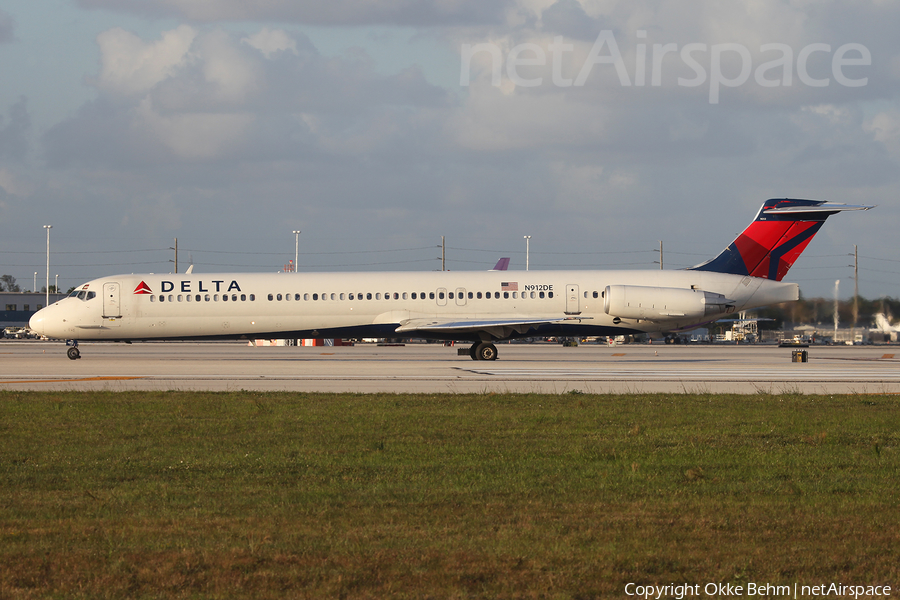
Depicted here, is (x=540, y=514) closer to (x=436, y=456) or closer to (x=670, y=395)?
(x=436, y=456)

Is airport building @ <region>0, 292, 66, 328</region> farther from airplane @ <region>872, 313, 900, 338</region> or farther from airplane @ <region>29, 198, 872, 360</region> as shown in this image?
airplane @ <region>872, 313, 900, 338</region>

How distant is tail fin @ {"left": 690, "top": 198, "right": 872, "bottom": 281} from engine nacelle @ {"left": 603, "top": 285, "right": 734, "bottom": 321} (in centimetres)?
232

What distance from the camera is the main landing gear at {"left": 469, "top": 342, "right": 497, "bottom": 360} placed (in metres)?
35.1

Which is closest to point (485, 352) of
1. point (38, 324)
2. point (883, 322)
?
point (38, 324)

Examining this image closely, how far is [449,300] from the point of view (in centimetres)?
3494

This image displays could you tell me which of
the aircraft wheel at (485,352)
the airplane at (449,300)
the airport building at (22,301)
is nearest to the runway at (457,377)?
the aircraft wheel at (485,352)

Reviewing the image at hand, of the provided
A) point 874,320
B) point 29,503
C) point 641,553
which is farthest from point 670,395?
point 874,320

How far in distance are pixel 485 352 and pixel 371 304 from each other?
5098 mm

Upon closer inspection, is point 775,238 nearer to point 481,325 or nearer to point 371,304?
point 481,325

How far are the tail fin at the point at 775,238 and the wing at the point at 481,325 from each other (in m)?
7.58

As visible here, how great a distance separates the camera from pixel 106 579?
5801 mm

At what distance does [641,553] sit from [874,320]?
183 feet

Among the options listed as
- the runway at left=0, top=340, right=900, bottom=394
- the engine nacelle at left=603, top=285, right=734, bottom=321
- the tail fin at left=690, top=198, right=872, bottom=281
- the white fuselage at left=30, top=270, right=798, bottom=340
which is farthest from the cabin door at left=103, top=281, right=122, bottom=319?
the tail fin at left=690, top=198, right=872, bottom=281

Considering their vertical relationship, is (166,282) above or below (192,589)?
above
